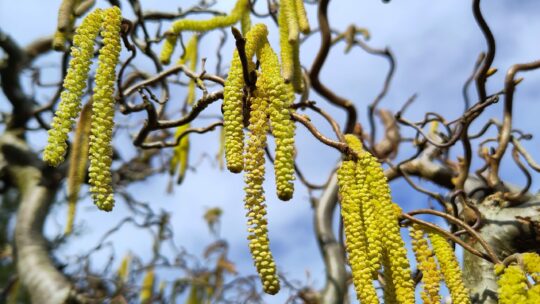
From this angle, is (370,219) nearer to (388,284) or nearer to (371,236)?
(371,236)

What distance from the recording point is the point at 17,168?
16.2ft

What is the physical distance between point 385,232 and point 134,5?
248cm

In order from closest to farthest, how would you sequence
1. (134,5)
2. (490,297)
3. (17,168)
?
1. (490,297)
2. (134,5)
3. (17,168)

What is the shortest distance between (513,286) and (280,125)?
2.08 feet

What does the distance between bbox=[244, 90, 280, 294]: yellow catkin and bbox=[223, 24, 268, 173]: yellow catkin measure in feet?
0.08

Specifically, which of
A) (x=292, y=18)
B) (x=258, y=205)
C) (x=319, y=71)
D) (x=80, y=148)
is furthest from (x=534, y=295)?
(x=319, y=71)

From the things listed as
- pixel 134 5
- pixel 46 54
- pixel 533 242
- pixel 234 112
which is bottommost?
pixel 533 242

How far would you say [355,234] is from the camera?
1167 mm

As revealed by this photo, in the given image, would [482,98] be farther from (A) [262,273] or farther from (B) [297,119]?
(A) [262,273]

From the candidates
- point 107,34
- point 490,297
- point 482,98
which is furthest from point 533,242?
point 107,34

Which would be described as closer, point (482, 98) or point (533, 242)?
point (533, 242)

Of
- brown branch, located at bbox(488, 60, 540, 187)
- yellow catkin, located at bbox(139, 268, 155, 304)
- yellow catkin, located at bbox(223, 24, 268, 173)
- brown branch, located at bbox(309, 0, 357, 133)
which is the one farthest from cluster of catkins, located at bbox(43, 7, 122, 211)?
yellow catkin, located at bbox(139, 268, 155, 304)

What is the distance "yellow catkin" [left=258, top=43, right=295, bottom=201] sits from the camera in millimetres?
1037

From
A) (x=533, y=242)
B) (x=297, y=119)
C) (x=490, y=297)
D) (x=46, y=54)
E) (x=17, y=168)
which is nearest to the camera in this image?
(x=297, y=119)
